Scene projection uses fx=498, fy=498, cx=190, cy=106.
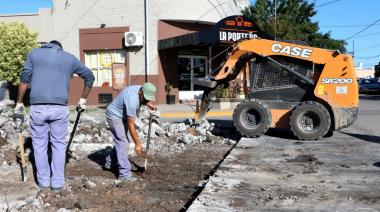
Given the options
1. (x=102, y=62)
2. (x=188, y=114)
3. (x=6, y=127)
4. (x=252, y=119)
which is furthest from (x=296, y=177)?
(x=102, y=62)

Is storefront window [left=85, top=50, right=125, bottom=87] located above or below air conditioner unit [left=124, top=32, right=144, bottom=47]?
below

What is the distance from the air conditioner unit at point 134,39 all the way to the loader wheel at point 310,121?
1421 cm

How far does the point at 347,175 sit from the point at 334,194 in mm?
1327

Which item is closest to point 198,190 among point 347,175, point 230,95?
point 347,175

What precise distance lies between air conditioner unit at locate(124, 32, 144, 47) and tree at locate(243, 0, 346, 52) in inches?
458

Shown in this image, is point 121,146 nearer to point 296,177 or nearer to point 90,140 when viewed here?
point 296,177

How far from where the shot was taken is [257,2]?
38.6 meters

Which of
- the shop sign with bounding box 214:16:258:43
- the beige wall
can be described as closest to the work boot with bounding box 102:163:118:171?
the shop sign with bounding box 214:16:258:43

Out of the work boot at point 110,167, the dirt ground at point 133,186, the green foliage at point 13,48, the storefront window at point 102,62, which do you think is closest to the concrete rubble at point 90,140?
the dirt ground at point 133,186

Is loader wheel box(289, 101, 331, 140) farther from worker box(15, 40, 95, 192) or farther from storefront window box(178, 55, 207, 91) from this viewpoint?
storefront window box(178, 55, 207, 91)

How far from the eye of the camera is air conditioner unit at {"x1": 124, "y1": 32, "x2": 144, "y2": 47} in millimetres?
24328

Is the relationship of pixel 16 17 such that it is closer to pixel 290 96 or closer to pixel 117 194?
pixel 290 96

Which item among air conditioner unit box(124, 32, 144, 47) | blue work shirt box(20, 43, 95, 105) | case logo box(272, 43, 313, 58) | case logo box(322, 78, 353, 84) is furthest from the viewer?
air conditioner unit box(124, 32, 144, 47)

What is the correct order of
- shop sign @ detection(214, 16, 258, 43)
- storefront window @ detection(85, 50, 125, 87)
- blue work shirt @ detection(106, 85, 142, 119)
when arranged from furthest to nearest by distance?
1. storefront window @ detection(85, 50, 125, 87)
2. shop sign @ detection(214, 16, 258, 43)
3. blue work shirt @ detection(106, 85, 142, 119)
